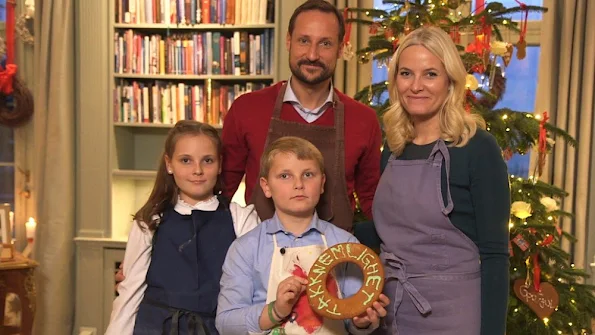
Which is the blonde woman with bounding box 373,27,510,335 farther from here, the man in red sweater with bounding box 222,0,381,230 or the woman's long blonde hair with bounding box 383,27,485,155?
the man in red sweater with bounding box 222,0,381,230

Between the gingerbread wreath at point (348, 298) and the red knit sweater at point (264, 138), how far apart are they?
0.62 metres

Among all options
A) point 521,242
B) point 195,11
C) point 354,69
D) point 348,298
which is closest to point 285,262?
point 348,298

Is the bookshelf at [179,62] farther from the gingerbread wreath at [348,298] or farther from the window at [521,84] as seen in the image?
the gingerbread wreath at [348,298]

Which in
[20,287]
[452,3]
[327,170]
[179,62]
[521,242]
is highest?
[452,3]

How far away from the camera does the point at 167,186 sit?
2.09 metres

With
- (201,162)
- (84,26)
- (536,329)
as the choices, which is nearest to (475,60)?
(536,329)

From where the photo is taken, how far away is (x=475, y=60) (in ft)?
9.29

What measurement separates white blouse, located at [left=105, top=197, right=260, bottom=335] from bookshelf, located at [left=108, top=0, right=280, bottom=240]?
6.44 ft

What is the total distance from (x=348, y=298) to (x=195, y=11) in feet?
9.28

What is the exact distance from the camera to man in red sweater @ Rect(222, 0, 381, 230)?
2182 mm

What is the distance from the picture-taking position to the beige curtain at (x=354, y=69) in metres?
3.89

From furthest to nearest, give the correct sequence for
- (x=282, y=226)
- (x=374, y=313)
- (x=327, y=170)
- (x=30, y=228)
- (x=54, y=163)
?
1. (x=54, y=163)
2. (x=30, y=228)
3. (x=327, y=170)
4. (x=282, y=226)
5. (x=374, y=313)

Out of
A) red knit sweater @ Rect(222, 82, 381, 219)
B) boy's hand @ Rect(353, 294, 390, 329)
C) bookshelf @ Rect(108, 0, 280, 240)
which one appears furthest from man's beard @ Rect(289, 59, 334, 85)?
bookshelf @ Rect(108, 0, 280, 240)

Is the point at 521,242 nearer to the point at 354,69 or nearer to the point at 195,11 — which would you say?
the point at 354,69
